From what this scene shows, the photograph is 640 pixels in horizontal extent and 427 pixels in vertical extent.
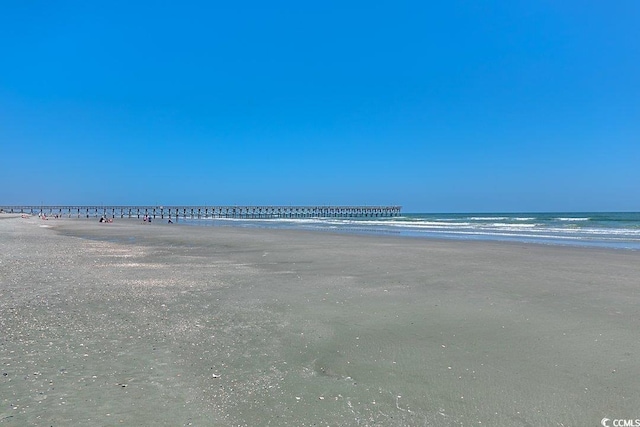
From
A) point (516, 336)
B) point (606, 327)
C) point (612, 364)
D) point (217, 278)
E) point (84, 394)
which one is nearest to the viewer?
point (84, 394)

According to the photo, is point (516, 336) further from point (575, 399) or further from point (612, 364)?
point (575, 399)

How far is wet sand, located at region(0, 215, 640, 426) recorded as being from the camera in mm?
3502

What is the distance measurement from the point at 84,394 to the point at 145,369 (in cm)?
64

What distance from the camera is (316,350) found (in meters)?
4.93

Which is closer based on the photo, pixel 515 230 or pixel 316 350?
pixel 316 350

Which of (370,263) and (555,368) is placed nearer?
(555,368)

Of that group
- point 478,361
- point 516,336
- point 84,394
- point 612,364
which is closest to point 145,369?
point 84,394

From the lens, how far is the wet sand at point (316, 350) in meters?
3.50

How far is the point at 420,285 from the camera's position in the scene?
9.09m

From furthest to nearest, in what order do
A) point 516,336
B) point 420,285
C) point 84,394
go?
point 420,285
point 516,336
point 84,394

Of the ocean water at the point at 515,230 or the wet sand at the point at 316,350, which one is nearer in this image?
the wet sand at the point at 316,350

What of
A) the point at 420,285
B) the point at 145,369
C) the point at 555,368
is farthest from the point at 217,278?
the point at 555,368

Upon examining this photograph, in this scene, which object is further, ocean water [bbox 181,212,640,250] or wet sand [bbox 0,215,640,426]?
ocean water [bbox 181,212,640,250]

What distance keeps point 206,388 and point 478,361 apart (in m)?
2.73
